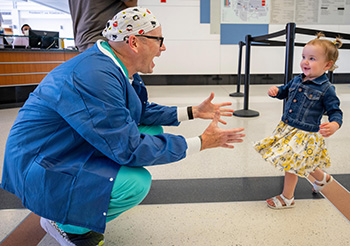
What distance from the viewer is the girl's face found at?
130 cm

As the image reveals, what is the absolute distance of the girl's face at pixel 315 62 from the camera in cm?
130

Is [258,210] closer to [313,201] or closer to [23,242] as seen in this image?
[313,201]

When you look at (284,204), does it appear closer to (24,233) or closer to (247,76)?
(24,233)

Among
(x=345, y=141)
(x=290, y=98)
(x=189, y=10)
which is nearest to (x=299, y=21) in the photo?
(x=189, y=10)

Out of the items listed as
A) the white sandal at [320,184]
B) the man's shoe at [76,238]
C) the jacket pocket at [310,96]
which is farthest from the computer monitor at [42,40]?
the white sandal at [320,184]

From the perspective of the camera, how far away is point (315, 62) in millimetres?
1304

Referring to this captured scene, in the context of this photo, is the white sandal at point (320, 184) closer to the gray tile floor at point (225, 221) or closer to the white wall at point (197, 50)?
the gray tile floor at point (225, 221)

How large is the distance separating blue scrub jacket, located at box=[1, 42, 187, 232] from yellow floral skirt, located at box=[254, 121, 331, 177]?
60 centimetres

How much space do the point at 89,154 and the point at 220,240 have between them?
1.86ft

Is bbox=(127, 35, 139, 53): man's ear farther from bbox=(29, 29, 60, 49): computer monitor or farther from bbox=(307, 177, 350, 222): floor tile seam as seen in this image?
bbox=(29, 29, 60, 49): computer monitor

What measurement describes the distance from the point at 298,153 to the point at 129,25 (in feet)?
2.83

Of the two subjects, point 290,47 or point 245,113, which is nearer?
point 290,47

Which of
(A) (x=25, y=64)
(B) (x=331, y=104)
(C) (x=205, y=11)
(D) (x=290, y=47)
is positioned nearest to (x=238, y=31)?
(C) (x=205, y=11)

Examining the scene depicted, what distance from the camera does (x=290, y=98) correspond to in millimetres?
1395
